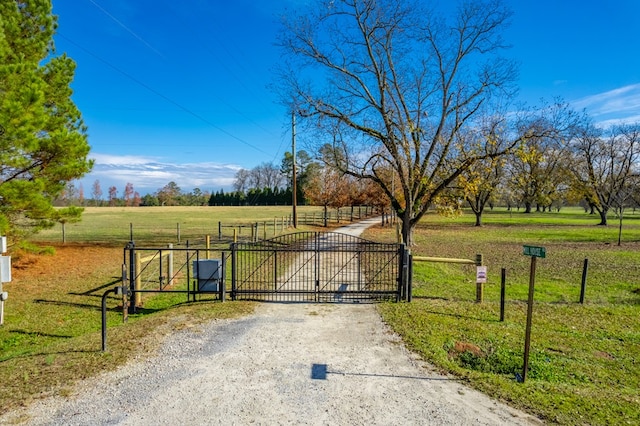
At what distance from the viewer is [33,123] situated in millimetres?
10602

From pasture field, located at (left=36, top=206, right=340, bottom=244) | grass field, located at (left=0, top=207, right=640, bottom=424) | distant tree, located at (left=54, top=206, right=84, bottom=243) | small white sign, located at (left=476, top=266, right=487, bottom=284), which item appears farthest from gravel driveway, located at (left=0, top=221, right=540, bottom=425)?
pasture field, located at (left=36, top=206, right=340, bottom=244)

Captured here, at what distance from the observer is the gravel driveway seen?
3.99m

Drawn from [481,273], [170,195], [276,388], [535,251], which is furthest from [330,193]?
[170,195]

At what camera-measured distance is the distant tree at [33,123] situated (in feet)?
33.9

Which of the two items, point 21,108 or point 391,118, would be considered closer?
point 21,108

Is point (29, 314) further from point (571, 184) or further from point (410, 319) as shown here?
point (571, 184)

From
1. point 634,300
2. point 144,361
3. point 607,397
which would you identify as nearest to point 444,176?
point 634,300

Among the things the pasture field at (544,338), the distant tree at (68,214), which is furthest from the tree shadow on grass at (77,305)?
the pasture field at (544,338)

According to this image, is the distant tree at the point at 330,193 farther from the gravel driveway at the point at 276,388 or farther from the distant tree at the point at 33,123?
the gravel driveway at the point at 276,388

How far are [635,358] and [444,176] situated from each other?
1297 cm

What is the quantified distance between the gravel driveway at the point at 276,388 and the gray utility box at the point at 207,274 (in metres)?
2.25

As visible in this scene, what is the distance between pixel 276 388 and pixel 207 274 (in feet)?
15.6

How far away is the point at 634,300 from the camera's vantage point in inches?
376

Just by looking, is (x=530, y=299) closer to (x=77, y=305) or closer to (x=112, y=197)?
(x=77, y=305)
